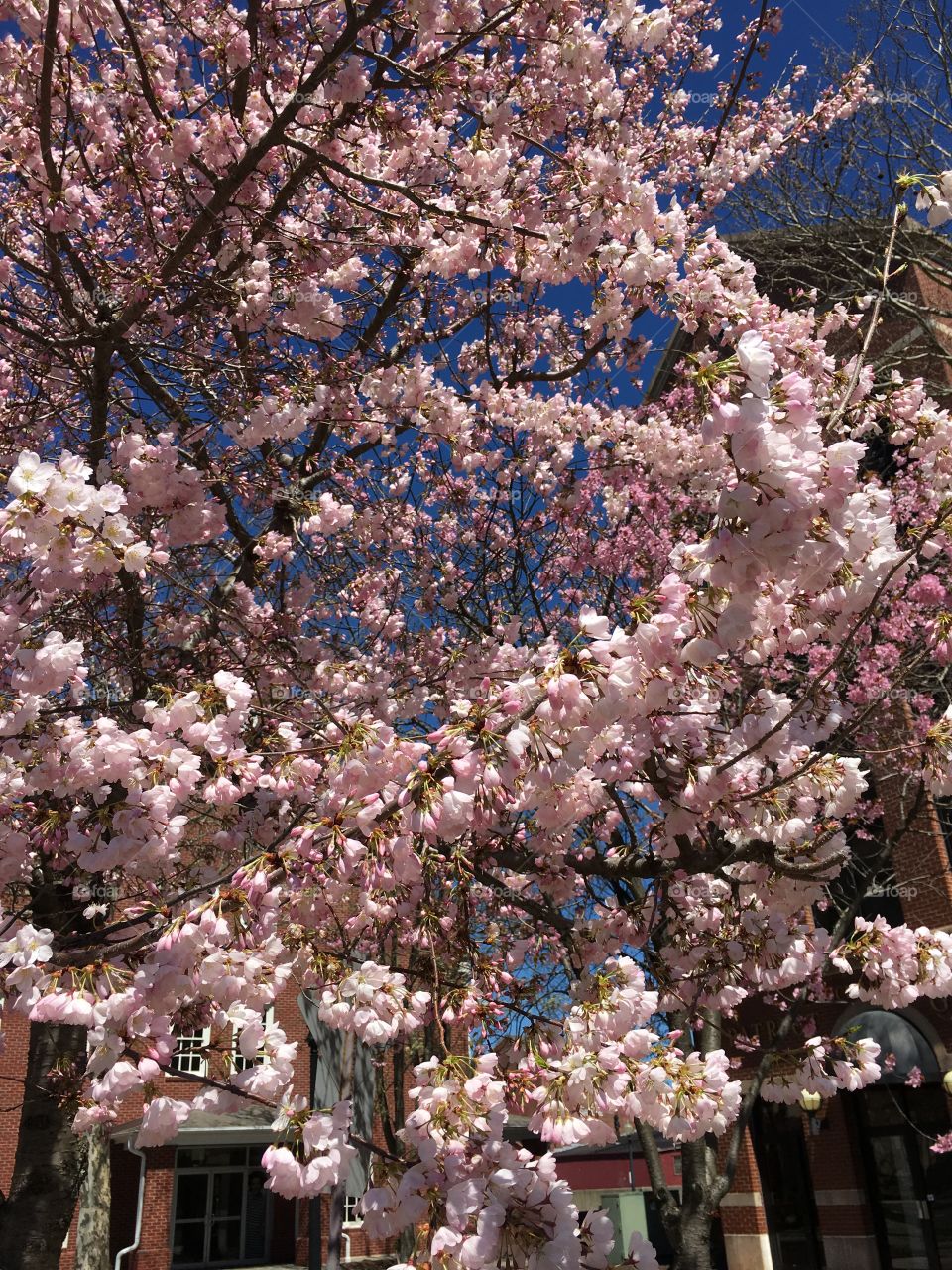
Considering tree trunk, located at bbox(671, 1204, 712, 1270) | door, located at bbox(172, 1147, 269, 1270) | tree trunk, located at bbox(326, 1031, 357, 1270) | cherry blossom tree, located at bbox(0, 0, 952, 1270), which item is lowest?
door, located at bbox(172, 1147, 269, 1270)

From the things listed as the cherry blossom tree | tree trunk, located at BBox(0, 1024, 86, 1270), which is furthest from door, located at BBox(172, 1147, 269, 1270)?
tree trunk, located at BBox(0, 1024, 86, 1270)

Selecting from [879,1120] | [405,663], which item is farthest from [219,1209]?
[405,663]

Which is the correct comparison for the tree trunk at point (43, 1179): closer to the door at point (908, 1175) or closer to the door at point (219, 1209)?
the door at point (908, 1175)

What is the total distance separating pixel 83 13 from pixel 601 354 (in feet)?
15.2

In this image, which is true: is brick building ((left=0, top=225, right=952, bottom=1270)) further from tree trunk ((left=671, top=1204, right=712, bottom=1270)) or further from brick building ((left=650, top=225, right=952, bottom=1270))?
tree trunk ((left=671, top=1204, right=712, bottom=1270))

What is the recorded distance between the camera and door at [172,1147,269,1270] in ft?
59.9

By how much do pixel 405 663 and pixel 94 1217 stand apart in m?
7.48

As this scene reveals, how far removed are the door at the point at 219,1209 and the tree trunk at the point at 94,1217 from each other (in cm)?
932

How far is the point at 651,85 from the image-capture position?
9266 millimetres

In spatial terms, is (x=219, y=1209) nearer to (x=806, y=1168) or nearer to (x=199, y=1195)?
(x=199, y=1195)

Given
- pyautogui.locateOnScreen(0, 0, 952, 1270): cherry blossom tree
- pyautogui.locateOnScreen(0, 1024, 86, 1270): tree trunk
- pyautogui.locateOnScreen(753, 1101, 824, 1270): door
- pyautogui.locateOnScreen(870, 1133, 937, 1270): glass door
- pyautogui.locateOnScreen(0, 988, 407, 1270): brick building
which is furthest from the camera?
pyautogui.locateOnScreen(0, 988, 407, 1270): brick building

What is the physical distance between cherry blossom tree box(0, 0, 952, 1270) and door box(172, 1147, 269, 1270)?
15311mm

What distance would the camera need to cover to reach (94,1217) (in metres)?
10.0

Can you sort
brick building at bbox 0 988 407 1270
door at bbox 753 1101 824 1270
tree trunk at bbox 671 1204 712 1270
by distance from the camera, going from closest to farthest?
tree trunk at bbox 671 1204 712 1270
door at bbox 753 1101 824 1270
brick building at bbox 0 988 407 1270
